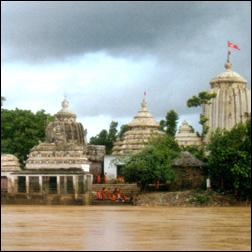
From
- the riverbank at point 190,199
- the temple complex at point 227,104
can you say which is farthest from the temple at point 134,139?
the riverbank at point 190,199

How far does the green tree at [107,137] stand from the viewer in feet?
240

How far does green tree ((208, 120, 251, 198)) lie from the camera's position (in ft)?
140

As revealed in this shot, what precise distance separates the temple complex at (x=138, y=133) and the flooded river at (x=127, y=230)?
818 inches

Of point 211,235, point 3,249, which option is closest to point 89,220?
point 211,235

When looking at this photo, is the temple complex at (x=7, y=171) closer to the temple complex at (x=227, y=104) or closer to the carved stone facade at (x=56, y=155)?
the carved stone facade at (x=56, y=155)

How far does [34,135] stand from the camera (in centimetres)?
6116

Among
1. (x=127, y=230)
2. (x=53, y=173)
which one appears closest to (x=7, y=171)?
(x=53, y=173)

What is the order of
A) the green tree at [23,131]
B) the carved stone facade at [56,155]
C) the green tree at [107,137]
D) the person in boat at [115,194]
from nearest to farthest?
the person in boat at [115,194], the carved stone facade at [56,155], the green tree at [23,131], the green tree at [107,137]

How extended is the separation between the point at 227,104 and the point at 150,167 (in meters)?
18.5

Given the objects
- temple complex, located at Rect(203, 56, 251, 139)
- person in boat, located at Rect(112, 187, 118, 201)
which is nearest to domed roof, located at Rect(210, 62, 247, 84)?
temple complex, located at Rect(203, 56, 251, 139)

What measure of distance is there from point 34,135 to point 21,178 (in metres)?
14.6

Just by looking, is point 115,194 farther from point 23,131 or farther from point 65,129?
point 23,131

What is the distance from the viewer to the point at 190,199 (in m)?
43.7

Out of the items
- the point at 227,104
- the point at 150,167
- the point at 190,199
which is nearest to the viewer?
the point at 190,199
